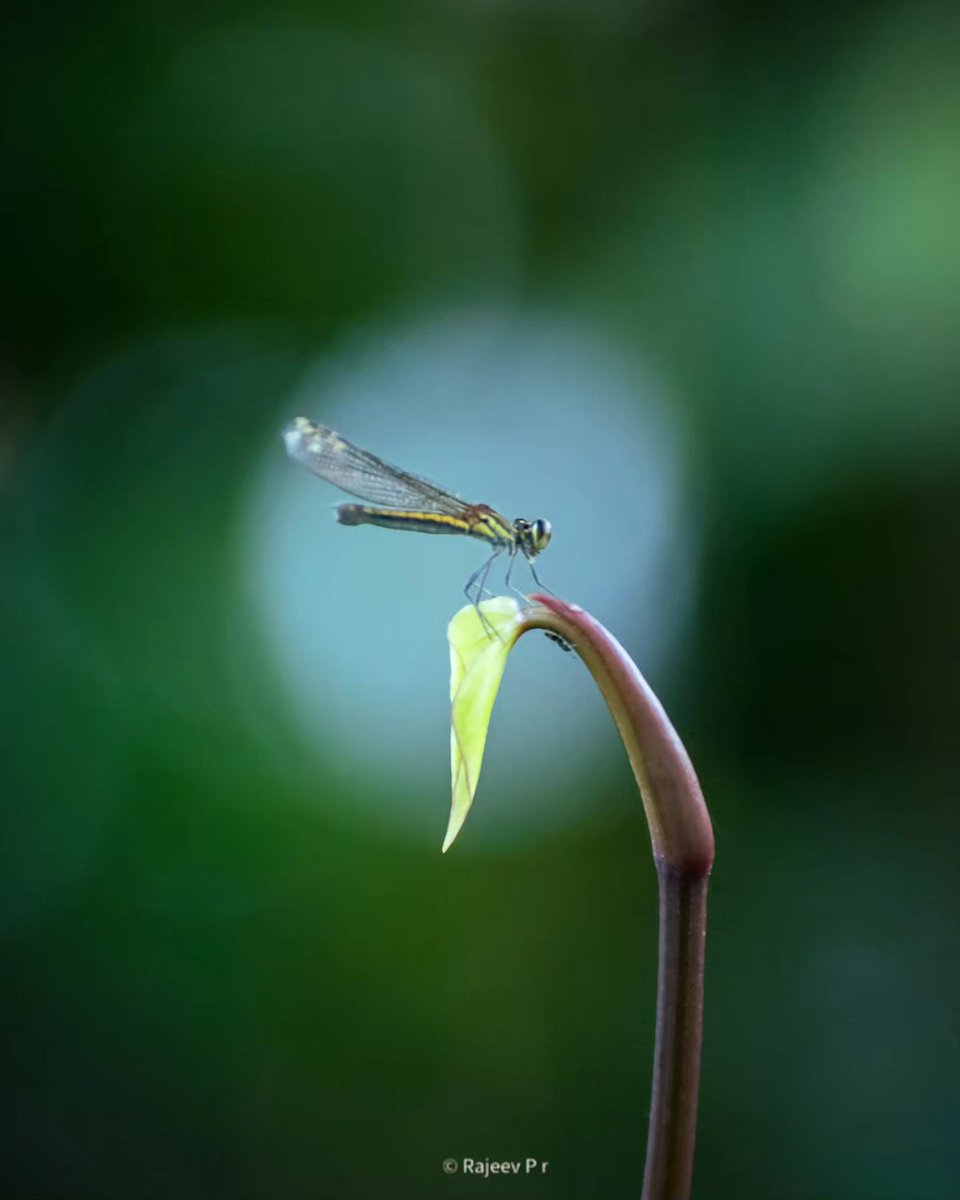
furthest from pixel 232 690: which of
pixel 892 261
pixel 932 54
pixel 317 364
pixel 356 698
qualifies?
pixel 932 54

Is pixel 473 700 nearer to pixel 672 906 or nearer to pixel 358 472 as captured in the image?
pixel 672 906

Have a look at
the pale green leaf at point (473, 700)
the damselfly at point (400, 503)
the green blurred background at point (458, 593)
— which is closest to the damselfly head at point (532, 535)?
the damselfly at point (400, 503)

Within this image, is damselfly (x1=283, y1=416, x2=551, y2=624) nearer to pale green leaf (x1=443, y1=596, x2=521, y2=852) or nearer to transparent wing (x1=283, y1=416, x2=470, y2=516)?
transparent wing (x1=283, y1=416, x2=470, y2=516)

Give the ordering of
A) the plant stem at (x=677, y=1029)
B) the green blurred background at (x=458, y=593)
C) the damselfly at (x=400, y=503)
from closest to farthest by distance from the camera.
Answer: the plant stem at (x=677, y=1029) → the damselfly at (x=400, y=503) → the green blurred background at (x=458, y=593)

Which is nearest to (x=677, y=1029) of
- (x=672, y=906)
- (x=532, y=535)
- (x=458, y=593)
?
(x=672, y=906)

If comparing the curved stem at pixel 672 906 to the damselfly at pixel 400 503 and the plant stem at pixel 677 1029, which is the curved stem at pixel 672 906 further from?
the damselfly at pixel 400 503

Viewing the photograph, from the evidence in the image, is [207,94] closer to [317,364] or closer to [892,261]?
[317,364]

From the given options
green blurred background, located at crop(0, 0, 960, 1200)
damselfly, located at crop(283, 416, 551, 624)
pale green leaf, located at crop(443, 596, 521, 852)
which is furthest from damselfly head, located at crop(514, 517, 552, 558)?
green blurred background, located at crop(0, 0, 960, 1200)
